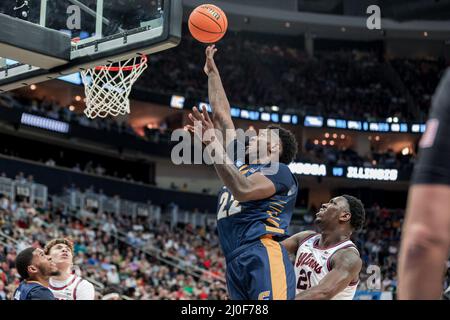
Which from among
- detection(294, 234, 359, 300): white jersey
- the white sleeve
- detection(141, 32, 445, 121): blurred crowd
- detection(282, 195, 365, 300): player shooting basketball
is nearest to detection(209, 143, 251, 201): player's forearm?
detection(282, 195, 365, 300): player shooting basketball

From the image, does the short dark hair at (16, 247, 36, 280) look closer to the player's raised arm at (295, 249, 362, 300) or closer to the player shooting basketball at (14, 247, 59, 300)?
the player shooting basketball at (14, 247, 59, 300)

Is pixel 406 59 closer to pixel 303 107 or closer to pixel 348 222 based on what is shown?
pixel 303 107

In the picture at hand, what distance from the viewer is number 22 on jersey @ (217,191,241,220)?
4.25 metres

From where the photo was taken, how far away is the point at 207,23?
20.2ft

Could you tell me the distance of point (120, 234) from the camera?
21.2 meters

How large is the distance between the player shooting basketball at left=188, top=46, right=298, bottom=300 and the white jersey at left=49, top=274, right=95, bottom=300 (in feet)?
5.81

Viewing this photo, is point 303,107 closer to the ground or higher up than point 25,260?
higher up

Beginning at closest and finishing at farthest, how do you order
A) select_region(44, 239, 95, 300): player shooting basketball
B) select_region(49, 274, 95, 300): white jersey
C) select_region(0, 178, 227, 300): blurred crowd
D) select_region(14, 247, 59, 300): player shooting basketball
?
1. select_region(14, 247, 59, 300): player shooting basketball
2. select_region(44, 239, 95, 300): player shooting basketball
3. select_region(49, 274, 95, 300): white jersey
4. select_region(0, 178, 227, 300): blurred crowd

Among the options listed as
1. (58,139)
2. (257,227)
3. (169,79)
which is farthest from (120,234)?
(257,227)

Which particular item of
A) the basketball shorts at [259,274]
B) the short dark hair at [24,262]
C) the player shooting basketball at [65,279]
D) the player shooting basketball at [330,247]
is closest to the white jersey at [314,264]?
the player shooting basketball at [330,247]

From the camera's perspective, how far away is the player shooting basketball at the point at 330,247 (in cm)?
449

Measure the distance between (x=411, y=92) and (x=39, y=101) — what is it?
17311 mm

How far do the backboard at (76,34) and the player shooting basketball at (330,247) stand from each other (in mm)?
1790

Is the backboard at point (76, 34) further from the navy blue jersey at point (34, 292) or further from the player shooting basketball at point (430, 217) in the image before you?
the player shooting basketball at point (430, 217)
